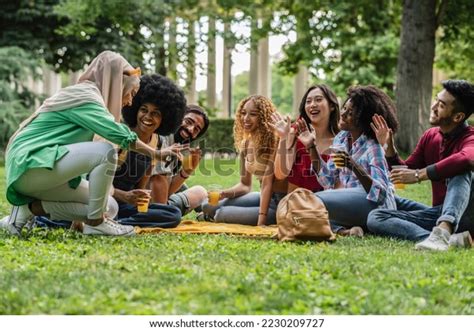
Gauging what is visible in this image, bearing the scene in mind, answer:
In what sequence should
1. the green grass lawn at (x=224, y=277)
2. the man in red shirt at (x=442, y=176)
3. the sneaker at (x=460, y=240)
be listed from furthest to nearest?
the man in red shirt at (x=442, y=176) → the sneaker at (x=460, y=240) → the green grass lawn at (x=224, y=277)

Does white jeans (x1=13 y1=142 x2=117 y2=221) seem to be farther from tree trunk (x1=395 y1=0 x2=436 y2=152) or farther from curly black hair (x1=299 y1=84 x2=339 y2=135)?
tree trunk (x1=395 y1=0 x2=436 y2=152)

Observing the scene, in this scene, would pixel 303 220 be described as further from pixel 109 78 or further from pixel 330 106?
pixel 109 78

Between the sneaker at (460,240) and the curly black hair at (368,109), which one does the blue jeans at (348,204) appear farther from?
the sneaker at (460,240)

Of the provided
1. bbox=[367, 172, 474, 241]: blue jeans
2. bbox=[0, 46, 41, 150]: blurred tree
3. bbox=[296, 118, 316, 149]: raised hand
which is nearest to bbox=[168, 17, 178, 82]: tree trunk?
bbox=[0, 46, 41, 150]: blurred tree

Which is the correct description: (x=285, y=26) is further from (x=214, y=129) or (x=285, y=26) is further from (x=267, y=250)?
(x=267, y=250)

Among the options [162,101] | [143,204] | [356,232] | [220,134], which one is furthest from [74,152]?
[220,134]

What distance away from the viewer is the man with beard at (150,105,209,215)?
25.5ft

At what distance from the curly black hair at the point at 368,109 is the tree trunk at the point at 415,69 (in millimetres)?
10886

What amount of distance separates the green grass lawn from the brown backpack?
0.48ft

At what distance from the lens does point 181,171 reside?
8.22 metres

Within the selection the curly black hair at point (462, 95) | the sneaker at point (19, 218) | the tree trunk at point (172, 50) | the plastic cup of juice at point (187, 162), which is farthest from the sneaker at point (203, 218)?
the tree trunk at point (172, 50)

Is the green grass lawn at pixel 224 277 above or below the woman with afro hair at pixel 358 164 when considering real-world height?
below

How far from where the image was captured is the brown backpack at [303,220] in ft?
21.2

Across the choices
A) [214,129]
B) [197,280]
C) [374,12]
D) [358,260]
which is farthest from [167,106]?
[214,129]
